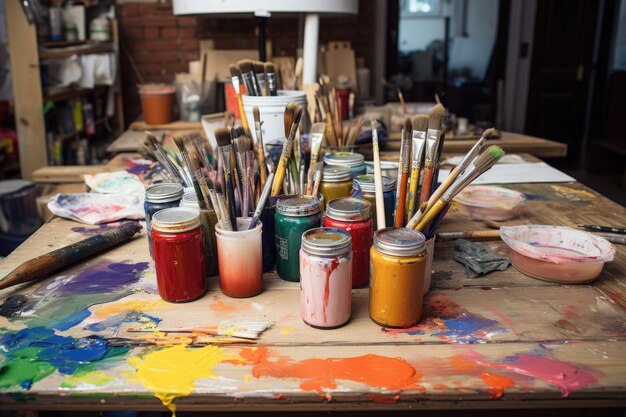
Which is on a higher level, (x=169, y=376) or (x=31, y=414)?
(x=169, y=376)

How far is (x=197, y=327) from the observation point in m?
0.96

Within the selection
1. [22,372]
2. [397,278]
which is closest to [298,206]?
[397,278]

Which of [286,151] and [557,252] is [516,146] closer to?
[557,252]

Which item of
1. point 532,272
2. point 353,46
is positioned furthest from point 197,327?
point 353,46

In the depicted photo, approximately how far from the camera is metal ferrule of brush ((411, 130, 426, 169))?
1077 millimetres

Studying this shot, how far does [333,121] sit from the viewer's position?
6.22 ft

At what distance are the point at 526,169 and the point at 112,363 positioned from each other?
1.68m

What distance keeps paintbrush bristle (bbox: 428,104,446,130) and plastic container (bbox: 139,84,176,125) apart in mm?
2461

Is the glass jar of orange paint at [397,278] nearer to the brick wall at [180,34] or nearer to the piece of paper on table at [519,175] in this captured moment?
the piece of paper on table at [519,175]

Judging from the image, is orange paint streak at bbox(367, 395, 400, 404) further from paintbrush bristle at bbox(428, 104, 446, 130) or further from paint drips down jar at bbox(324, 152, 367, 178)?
paint drips down jar at bbox(324, 152, 367, 178)

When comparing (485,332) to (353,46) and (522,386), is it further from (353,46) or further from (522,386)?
(353,46)

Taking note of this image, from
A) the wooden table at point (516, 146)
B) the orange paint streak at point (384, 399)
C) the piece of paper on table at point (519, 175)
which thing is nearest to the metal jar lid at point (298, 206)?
the orange paint streak at point (384, 399)

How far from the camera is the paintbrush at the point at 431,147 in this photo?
1.07m

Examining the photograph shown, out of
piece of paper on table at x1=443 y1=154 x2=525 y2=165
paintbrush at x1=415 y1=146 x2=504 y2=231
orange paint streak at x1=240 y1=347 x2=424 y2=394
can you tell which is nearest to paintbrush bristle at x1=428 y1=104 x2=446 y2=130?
paintbrush at x1=415 y1=146 x2=504 y2=231
